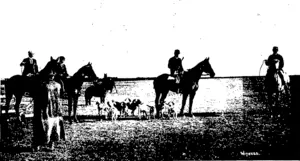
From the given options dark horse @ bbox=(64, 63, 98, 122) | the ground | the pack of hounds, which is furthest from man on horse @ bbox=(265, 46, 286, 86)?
dark horse @ bbox=(64, 63, 98, 122)

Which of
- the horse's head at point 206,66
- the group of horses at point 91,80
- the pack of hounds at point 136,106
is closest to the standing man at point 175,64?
the group of horses at point 91,80

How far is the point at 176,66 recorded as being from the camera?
746 inches

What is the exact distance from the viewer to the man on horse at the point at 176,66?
1872 cm

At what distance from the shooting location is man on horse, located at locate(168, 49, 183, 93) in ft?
61.4

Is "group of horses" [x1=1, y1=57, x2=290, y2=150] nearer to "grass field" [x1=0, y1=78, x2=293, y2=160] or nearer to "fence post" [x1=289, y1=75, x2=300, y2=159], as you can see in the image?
"grass field" [x1=0, y1=78, x2=293, y2=160]

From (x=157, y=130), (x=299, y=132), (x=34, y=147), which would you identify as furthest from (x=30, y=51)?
(x=299, y=132)

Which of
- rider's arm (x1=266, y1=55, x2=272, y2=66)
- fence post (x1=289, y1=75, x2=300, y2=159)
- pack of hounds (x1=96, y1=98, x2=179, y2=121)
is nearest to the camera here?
fence post (x1=289, y1=75, x2=300, y2=159)

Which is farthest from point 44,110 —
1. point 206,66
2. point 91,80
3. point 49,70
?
point 206,66

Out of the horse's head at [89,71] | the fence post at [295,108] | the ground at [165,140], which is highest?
the horse's head at [89,71]

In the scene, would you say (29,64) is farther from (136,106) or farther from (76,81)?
(136,106)

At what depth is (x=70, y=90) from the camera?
16453mm

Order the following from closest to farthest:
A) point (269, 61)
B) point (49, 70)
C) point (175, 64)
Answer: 1. point (49, 70)
2. point (269, 61)
3. point (175, 64)

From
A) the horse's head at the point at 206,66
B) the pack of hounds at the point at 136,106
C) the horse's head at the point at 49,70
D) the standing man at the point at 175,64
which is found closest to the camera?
the horse's head at the point at 49,70

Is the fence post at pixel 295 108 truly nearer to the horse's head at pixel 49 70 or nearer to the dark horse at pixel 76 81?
the horse's head at pixel 49 70
